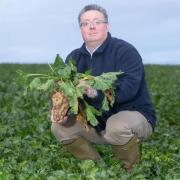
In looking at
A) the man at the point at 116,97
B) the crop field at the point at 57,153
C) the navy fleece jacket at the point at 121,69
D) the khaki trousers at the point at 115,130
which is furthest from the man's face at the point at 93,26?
the crop field at the point at 57,153

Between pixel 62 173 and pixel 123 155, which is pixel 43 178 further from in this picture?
pixel 123 155

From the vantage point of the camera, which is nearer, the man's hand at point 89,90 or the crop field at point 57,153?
the crop field at point 57,153

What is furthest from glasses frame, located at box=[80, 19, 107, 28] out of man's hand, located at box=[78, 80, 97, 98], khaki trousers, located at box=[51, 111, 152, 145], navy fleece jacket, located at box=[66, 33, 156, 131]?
khaki trousers, located at box=[51, 111, 152, 145]

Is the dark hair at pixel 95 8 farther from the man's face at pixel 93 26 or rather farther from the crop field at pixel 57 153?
the crop field at pixel 57 153

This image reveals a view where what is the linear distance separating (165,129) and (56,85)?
14.1ft

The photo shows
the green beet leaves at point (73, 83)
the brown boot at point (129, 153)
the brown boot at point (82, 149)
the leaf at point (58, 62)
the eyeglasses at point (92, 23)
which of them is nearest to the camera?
the green beet leaves at point (73, 83)

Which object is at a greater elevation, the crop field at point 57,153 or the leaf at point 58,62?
the leaf at point 58,62

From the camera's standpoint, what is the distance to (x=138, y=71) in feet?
20.9

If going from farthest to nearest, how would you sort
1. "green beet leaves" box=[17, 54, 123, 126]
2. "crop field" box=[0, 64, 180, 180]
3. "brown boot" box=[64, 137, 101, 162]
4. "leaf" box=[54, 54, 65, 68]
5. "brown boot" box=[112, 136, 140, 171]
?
"brown boot" box=[64, 137, 101, 162]
"brown boot" box=[112, 136, 140, 171]
"leaf" box=[54, 54, 65, 68]
"green beet leaves" box=[17, 54, 123, 126]
"crop field" box=[0, 64, 180, 180]

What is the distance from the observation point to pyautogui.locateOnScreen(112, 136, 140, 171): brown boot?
6555 mm

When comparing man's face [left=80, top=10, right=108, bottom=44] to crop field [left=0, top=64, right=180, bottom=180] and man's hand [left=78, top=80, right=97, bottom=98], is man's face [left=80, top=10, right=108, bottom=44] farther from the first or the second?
crop field [left=0, top=64, right=180, bottom=180]

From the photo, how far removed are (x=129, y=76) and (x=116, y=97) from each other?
245mm

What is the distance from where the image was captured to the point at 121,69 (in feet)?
21.0

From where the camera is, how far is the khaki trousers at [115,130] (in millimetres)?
6395
